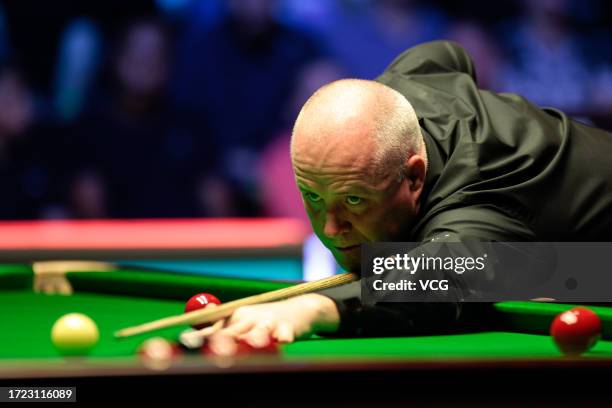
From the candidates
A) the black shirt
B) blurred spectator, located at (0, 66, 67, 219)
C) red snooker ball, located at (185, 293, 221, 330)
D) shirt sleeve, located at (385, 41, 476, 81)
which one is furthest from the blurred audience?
red snooker ball, located at (185, 293, 221, 330)

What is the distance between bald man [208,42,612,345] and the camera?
8.75 feet

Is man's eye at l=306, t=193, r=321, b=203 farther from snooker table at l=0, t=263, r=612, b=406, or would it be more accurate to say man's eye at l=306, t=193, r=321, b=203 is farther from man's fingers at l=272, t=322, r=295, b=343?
snooker table at l=0, t=263, r=612, b=406

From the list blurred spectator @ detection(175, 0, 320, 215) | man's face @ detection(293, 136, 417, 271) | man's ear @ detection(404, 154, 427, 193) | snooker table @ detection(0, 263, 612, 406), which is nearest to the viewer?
snooker table @ detection(0, 263, 612, 406)

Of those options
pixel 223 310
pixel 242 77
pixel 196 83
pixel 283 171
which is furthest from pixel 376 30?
pixel 223 310

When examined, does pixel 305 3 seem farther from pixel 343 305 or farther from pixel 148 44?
pixel 343 305

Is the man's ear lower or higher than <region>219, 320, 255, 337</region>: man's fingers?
higher

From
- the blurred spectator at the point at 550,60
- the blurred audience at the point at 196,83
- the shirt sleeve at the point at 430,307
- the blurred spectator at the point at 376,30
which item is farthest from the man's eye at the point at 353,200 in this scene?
the blurred spectator at the point at 550,60

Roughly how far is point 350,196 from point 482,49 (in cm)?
575

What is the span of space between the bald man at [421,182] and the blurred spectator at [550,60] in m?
5.00

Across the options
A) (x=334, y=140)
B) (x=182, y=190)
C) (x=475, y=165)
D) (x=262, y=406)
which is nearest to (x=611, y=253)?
(x=475, y=165)

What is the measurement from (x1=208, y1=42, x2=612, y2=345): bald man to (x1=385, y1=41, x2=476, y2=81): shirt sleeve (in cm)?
39

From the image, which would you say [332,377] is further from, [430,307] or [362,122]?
[362,122]

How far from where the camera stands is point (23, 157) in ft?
26.2

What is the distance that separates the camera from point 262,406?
2.00m
